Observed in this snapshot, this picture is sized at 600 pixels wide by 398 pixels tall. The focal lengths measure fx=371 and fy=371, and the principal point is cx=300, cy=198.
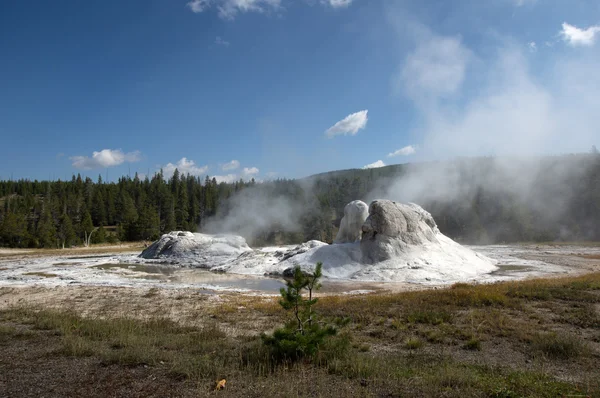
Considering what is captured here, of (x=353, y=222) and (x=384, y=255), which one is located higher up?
(x=353, y=222)

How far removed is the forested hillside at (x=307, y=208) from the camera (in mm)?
68250

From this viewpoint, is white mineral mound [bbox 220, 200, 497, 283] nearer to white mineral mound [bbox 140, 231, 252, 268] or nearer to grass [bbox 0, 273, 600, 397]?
white mineral mound [bbox 140, 231, 252, 268]

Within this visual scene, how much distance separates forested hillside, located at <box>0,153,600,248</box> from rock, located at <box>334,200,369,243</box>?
42.7 m

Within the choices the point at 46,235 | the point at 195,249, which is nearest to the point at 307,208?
the point at 46,235

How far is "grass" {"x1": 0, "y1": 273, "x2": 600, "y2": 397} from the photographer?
534cm

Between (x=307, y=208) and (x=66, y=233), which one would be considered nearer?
A: (x=66, y=233)

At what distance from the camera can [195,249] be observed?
38125mm

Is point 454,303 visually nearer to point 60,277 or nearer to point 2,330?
point 2,330

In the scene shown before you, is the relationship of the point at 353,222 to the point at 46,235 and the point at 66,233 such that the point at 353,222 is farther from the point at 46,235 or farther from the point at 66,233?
the point at 66,233

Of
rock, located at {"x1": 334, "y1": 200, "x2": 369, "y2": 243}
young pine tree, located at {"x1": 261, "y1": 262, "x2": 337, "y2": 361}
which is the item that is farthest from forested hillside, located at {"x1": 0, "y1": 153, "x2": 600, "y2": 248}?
young pine tree, located at {"x1": 261, "y1": 262, "x2": 337, "y2": 361}

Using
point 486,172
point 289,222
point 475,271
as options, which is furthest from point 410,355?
point 486,172

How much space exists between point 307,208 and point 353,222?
63.6m

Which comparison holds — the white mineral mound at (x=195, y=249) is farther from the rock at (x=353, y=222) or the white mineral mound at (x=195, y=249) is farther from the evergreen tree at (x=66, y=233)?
the evergreen tree at (x=66, y=233)

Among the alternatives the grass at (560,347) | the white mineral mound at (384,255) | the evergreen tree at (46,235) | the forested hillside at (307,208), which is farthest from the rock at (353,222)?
the evergreen tree at (46,235)
